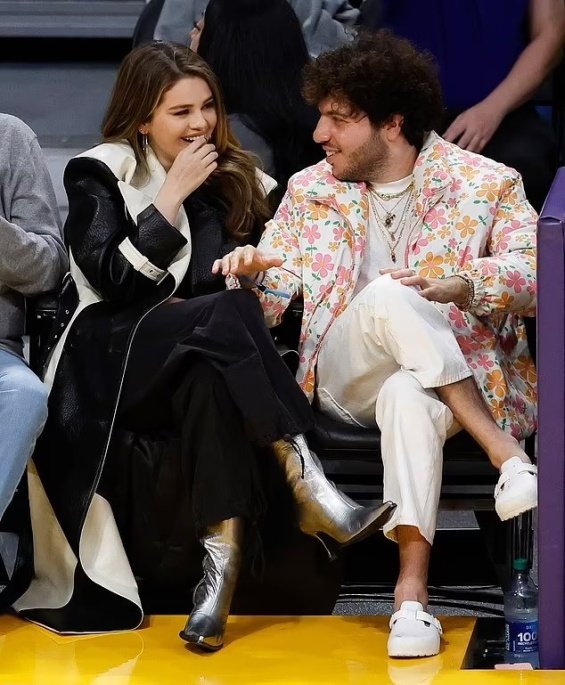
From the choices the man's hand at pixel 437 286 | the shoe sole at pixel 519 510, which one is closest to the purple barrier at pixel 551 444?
the shoe sole at pixel 519 510

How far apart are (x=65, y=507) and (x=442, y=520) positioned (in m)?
1.65

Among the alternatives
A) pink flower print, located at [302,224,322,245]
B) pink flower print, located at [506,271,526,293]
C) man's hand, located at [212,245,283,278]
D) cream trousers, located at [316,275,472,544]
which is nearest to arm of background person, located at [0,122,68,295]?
man's hand, located at [212,245,283,278]

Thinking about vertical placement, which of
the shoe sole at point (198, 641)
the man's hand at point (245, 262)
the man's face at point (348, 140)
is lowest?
the shoe sole at point (198, 641)

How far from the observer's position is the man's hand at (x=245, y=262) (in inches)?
125

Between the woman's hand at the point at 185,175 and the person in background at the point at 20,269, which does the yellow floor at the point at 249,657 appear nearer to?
the person in background at the point at 20,269

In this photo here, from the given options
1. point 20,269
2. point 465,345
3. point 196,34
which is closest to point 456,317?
point 465,345

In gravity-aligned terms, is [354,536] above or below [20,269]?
below

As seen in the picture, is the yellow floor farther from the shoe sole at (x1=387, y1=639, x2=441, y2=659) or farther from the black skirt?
the black skirt

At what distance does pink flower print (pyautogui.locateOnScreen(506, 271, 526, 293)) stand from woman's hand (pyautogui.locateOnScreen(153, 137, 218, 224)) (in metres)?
0.72

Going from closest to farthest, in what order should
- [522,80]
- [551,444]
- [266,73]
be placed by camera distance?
[551,444]
[266,73]
[522,80]

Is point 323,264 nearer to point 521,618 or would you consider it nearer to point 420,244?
point 420,244

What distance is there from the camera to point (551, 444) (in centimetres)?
279

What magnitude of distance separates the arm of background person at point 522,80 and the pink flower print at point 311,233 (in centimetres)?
63

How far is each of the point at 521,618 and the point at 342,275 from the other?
88 cm
